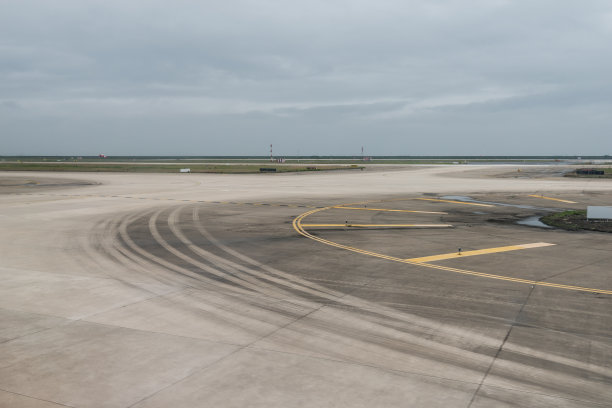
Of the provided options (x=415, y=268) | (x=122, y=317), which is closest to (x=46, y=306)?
(x=122, y=317)

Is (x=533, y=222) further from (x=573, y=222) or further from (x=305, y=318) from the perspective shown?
(x=305, y=318)

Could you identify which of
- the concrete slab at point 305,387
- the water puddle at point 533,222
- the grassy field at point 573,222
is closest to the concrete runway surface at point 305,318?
the concrete slab at point 305,387

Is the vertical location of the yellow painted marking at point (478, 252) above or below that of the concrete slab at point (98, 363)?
above

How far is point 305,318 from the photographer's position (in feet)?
31.6

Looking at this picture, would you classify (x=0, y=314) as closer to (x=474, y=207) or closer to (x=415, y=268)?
(x=415, y=268)

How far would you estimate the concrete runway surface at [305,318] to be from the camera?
6.77 m

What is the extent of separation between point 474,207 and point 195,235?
19092 millimetres

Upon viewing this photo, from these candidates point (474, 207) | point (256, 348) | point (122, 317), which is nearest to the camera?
point (256, 348)

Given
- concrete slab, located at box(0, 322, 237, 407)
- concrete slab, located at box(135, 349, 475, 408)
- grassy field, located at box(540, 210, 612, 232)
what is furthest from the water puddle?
concrete slab, located at box(0, 322, 237, 407)

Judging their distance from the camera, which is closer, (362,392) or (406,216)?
(362,392)

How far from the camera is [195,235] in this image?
20062mm

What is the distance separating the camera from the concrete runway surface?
6.77 metres

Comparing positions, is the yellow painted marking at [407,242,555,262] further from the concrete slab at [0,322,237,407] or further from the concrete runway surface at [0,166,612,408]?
the concrete slab at [0,322,237,407]

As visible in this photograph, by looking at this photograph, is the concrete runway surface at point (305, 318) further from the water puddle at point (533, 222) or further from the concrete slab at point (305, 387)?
the water puddle at point (533, 222)
